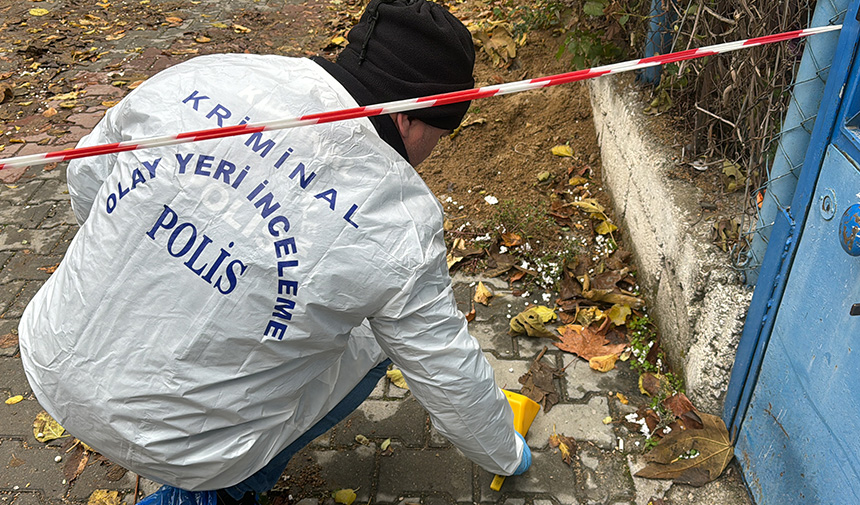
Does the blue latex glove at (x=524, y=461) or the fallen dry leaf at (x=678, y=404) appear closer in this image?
the blue latex glove at (x=524, y=461)

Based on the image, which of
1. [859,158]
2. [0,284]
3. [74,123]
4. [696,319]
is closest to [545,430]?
[696,319]

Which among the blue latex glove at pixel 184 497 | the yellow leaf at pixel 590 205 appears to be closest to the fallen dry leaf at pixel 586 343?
the yellow leaf at pixel 590 205

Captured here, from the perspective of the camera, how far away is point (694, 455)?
2432 millimetres

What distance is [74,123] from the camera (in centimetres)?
503

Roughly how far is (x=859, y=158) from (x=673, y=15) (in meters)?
1.69

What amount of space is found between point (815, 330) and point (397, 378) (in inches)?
63.4

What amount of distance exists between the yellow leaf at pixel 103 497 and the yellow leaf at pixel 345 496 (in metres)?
0.79

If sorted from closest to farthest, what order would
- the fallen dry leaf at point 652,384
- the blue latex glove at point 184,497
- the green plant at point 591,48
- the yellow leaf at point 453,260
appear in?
the blue latex glove at point 184,497, the fallen dry leaf at point 652,384, the yellow leaf at point 453,260, the green plant at point 591,48

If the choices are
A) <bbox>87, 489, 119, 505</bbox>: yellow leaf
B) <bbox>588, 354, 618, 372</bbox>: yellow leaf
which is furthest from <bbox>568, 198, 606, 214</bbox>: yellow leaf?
<bbox>87, 489, 119, 505</bbox>: yellow leaf

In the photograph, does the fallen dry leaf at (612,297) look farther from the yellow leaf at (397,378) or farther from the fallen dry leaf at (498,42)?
the fallen dry leaf at (498,42)

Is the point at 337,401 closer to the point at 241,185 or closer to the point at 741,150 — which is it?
the point at 241,185

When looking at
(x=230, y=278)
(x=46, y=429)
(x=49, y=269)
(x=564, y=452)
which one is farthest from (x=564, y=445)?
(x=49, y=269)

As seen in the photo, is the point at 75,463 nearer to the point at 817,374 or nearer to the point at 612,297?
the point at 612,297

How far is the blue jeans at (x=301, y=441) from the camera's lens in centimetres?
210
